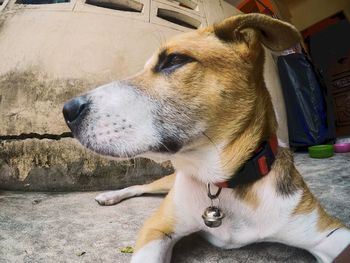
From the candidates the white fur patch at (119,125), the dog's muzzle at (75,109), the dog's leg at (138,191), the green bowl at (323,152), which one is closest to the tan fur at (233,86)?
the white fur patch at (119,125)

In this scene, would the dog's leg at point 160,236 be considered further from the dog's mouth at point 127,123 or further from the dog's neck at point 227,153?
the dog's mouth at point 127,123

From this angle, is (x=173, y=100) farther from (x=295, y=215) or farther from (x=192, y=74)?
(x=295, y=215)

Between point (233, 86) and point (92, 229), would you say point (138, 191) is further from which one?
point (233, 86)

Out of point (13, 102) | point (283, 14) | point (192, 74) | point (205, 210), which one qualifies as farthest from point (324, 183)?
point (283, 14)

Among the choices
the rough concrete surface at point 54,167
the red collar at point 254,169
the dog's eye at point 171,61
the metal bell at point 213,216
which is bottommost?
the rough concrete surface at point 54,167

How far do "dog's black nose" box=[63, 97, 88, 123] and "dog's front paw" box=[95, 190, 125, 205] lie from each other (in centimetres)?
142

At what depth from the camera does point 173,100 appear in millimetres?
1514

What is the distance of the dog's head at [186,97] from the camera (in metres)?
1.44

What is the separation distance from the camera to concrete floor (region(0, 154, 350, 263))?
5.93ft

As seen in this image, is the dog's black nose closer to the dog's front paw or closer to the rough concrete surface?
the dog's front paw

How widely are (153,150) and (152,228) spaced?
0.47 m

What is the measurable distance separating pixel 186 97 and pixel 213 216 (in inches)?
21.0

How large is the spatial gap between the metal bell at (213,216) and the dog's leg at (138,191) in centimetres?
110

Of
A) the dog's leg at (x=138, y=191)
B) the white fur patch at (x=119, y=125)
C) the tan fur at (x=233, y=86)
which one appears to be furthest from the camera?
the dog's leg at (x=138, y=191)
